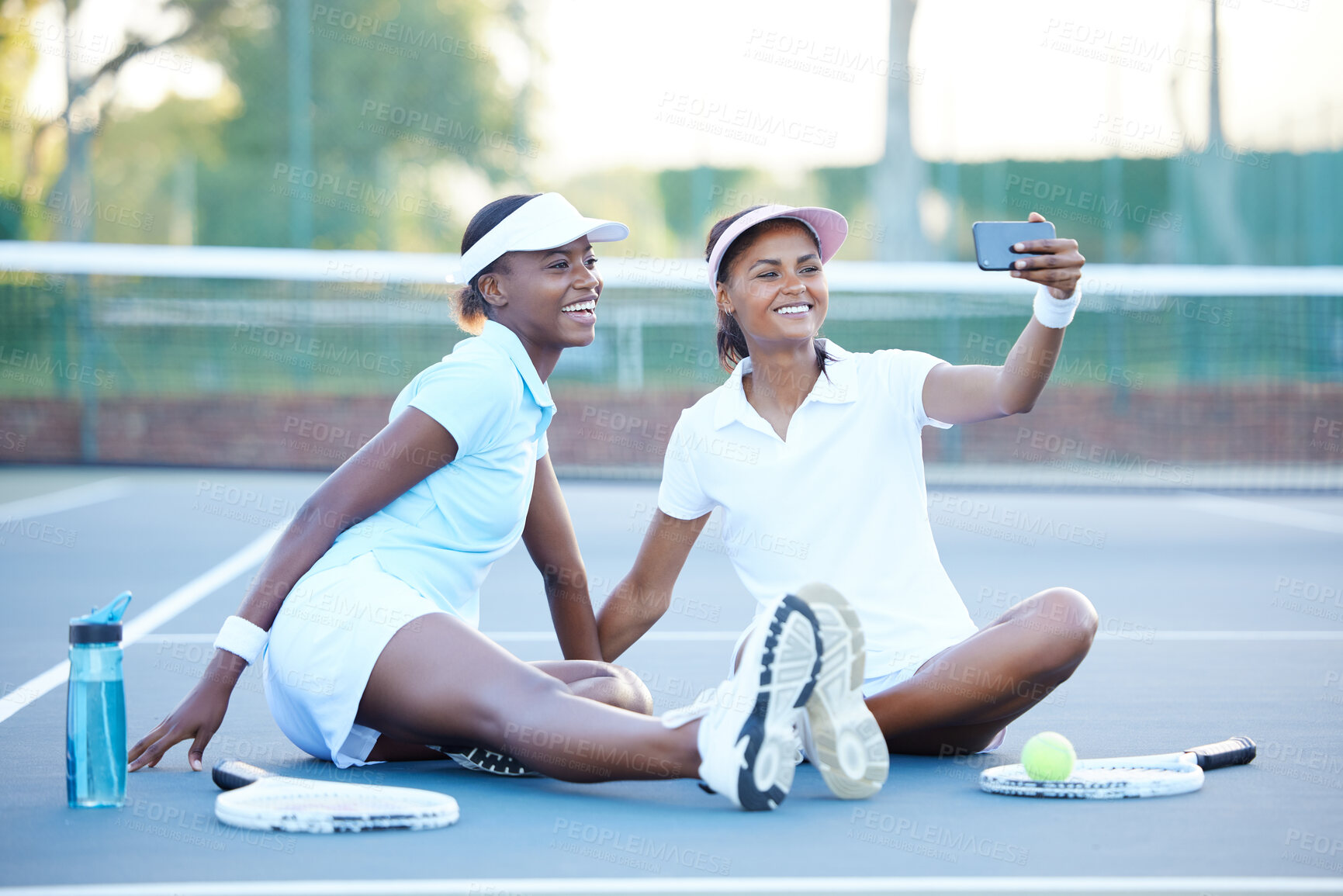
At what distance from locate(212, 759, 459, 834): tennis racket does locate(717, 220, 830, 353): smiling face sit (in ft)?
4.49

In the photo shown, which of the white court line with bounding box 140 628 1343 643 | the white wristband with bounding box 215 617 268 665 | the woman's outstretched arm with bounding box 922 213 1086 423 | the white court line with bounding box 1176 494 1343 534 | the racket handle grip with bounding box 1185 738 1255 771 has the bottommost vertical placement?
the white court line with bounding box 1176 494 1343 534

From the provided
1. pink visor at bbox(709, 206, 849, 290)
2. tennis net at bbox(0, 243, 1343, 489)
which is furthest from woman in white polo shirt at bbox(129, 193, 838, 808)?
tennis net at bbox(0, 243, 1343, 489)

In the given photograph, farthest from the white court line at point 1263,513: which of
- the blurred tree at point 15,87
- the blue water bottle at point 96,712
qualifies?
the blurred tree at point 15,87

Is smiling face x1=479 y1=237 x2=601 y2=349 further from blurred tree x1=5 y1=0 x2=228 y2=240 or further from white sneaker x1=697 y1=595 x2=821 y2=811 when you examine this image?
blurred tree x1=5 y1=0 x2=228 y2=240

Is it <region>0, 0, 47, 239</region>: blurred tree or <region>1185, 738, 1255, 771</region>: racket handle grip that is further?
<region>0, 0, 47, 239</region>: blurred tree

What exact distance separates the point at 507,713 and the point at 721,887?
708mm

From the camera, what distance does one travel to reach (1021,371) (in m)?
3.38

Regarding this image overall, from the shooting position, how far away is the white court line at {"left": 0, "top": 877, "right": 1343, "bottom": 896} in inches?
102

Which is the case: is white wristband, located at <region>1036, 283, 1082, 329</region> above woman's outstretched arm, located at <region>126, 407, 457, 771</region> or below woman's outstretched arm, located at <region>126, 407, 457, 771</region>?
above

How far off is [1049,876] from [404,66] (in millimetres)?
21527

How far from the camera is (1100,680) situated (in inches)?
190

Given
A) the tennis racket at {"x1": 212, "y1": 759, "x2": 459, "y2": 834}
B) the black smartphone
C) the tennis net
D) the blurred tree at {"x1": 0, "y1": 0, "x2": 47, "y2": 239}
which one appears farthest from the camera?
the blurred tree at {"x1": 0, "y1": 0, "x2": 47, "y2": 239}

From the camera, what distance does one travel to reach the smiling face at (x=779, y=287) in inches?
148

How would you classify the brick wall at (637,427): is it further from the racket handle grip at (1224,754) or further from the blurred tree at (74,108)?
the racket handle grip at (1224,754)
